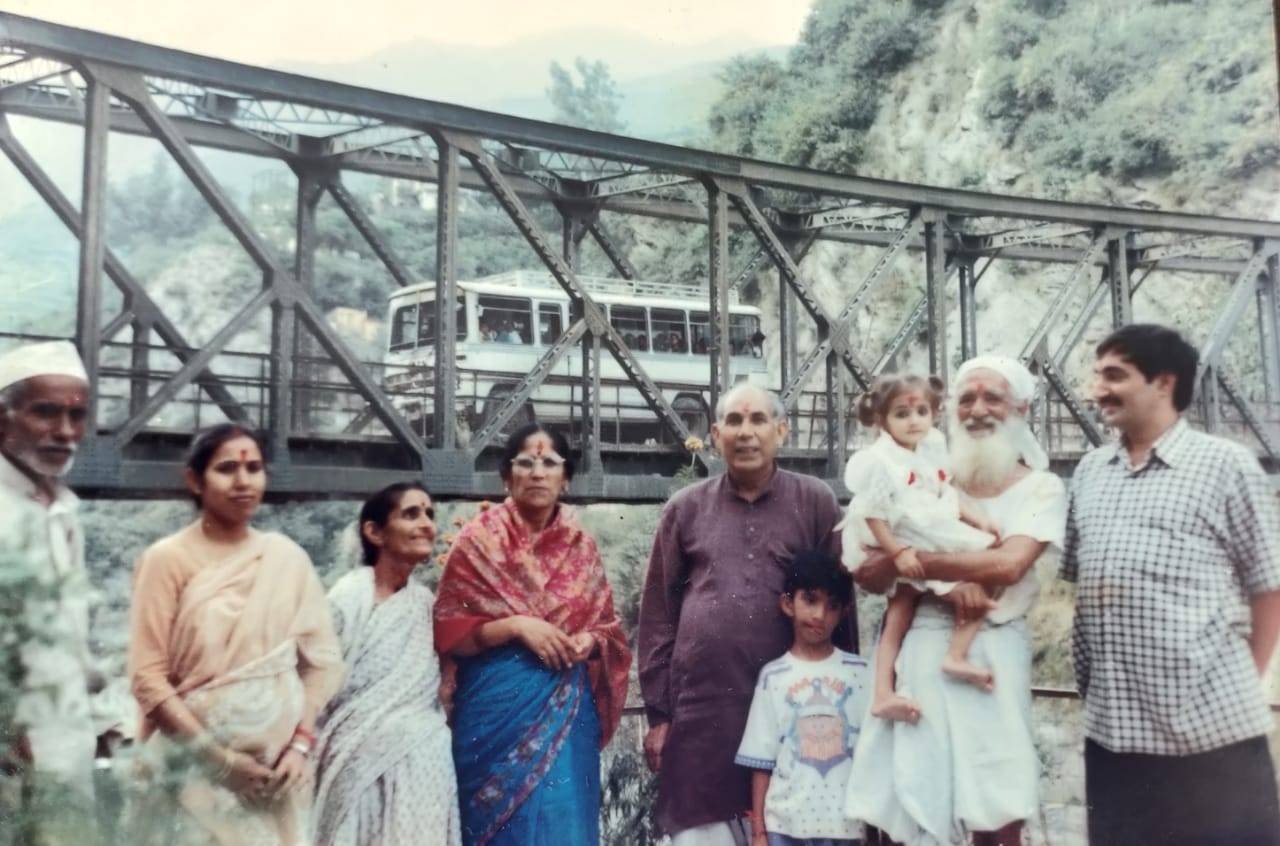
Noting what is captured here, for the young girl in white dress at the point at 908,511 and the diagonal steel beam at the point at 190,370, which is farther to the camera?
the diagonal steel beam at the point at 190,370

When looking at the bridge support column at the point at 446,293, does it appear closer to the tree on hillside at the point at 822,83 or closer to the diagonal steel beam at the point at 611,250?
the diagonal steel beam at the point at 611,250

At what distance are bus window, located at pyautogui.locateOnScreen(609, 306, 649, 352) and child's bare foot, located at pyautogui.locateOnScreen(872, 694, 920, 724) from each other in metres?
1.57

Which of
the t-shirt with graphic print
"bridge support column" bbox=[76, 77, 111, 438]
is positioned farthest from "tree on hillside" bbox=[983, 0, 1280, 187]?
"bridge support column" bbox=[76, 77, 111, 438]

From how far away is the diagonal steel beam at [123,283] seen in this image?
323cm

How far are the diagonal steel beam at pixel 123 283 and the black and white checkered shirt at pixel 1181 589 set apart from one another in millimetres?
2217

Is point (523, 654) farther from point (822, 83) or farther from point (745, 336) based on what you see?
point (822, 83)

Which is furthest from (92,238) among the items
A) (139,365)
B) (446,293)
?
(446,293)

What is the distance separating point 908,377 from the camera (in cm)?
294

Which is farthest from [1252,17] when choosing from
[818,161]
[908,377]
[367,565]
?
[367,565]

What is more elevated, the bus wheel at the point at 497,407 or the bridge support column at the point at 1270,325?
the bridge support column at the point at 1270,325

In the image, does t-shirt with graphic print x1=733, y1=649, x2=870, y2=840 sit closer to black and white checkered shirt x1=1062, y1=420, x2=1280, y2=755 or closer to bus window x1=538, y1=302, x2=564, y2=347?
black and white checkered shirt x1=1062, y1=420, x2=1280, y2=755

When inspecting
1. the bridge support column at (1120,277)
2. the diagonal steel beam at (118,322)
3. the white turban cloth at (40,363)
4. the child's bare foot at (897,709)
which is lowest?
the child's bare foot at (897,709)

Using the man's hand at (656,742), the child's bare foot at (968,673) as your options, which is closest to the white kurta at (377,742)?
the man's hand at (656,742)

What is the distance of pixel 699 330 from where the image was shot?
13.1 ft
